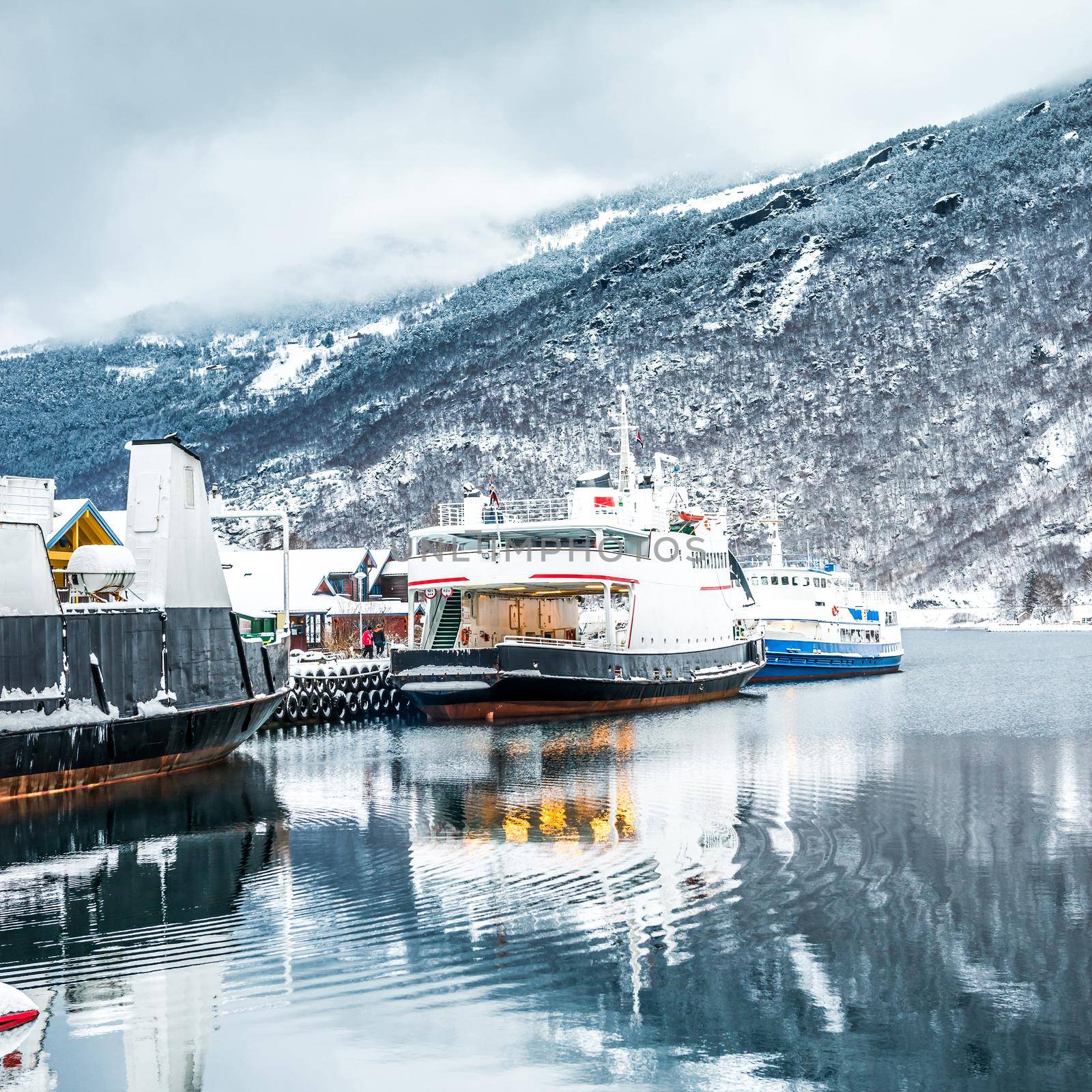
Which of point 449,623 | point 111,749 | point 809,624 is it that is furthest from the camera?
point 809,624

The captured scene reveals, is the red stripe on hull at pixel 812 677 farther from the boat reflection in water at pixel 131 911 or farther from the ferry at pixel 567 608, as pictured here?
the boat reflection in water at pixel 131 911

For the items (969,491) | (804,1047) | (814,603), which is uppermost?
(969,491)

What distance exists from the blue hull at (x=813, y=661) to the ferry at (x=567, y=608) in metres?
10.5

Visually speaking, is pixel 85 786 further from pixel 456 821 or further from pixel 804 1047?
pixel 804 1047

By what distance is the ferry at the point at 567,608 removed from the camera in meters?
40.2

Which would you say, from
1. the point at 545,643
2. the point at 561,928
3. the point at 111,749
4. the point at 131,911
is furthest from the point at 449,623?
the point at 561,928

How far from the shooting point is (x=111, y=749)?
25.1 meters

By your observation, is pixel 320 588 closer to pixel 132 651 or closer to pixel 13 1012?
pixel 132 651

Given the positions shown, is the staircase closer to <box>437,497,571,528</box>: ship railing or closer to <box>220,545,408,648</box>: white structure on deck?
<box>437,497,571,528</box>: ship railing

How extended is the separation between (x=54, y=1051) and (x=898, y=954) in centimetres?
901

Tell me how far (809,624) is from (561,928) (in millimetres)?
50838

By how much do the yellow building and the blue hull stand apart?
32909 millimetres

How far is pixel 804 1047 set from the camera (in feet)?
37.1

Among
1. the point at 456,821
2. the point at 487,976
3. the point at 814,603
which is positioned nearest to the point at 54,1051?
the point at 487,976
